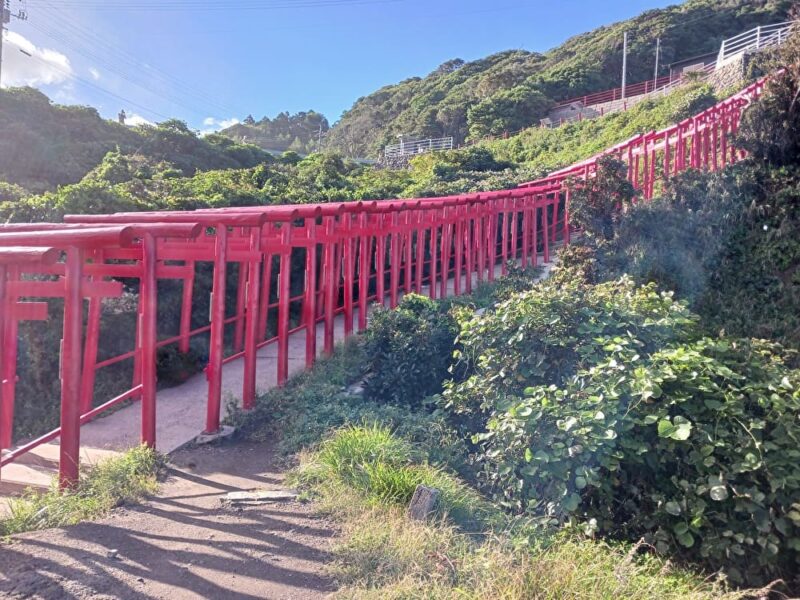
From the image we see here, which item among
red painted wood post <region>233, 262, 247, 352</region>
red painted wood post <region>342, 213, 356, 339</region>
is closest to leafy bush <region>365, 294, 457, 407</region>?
red painted wood post <region>342, 213, 356, 339</region>

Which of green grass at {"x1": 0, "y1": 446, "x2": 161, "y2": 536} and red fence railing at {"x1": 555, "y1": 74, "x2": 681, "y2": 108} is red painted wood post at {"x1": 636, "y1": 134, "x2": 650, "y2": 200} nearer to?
green grass at {"x1": 0, "y1": 446, "x2": 161, "y2": 536}

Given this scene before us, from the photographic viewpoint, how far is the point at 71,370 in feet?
13.9

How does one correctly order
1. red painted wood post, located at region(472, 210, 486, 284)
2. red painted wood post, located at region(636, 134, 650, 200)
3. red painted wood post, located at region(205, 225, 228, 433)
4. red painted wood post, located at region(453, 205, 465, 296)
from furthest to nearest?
red painted wood post, located at region(636, 134, 650, 200) → red painted wood post, located at region(472, 210, 486, 284) → red painted wood post, located at region(453, 205, 465, 296) → red painted wood post, located at region(205, 225, 228, 433)

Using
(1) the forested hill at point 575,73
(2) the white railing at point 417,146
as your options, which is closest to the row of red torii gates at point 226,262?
(1) the forested hill at point 575,73

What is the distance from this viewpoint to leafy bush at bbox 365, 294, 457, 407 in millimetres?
6457

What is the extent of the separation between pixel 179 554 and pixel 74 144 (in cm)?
1822

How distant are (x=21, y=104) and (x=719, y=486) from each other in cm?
2185

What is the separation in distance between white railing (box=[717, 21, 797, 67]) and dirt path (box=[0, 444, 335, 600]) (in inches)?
1033

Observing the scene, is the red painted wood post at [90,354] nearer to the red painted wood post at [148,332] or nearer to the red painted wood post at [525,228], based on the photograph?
the red painted wood post at [148,332]

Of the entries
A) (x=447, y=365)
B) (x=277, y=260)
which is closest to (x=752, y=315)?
(x=447, y=365)

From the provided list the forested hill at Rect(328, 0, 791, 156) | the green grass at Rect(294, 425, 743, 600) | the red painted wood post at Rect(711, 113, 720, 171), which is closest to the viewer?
the green grass at Rect(294, 425, 743, 600)

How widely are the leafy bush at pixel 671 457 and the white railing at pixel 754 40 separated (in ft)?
80.1

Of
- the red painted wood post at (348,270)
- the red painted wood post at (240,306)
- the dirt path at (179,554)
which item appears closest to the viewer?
the dirt path at (179,554)

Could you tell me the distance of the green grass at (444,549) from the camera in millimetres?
2906
